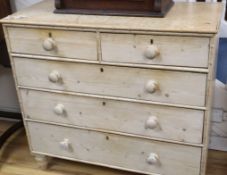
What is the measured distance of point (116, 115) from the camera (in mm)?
1442

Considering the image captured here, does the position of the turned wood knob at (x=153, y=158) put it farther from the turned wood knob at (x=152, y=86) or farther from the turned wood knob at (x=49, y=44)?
the turned wood knob at (x=49, y=44)

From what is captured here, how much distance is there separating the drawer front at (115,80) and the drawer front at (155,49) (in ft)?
0.15

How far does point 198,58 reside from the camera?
1.18m

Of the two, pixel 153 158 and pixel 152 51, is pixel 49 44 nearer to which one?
pixel 152 51

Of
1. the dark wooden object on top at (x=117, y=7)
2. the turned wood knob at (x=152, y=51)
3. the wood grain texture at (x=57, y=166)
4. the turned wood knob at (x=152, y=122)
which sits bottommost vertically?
the wood grain texture at (x=57, y=166)

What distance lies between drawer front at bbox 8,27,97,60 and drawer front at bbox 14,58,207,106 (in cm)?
5

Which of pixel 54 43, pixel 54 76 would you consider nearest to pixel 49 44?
pixel 54 43

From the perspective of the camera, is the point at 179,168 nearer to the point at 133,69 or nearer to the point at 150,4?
the point at 133,69

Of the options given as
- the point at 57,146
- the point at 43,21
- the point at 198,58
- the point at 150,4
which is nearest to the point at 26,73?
the point at 43,21

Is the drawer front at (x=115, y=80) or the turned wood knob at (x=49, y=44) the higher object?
the turned wood knob at (x=49, y=44)

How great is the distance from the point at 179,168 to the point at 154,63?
1.66 ft

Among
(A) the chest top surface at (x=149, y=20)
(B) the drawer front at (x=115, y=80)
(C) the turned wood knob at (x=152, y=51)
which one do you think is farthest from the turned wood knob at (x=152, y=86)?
(A) the chest top surface at (x=149, y=20)

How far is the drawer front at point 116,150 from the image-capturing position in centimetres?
143

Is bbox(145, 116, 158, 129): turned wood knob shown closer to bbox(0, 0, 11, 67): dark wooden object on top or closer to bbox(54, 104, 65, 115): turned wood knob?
bbox(54, 104, 65, 115): turned wood knob
